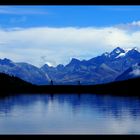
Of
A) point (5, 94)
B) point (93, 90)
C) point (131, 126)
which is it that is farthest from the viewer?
point (93, 90)

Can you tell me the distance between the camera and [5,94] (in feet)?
310
